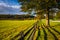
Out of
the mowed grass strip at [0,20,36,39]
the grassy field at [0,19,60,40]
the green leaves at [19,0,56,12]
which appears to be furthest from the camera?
the green leaves at [19,0,56,12]

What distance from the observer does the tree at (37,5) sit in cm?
3898

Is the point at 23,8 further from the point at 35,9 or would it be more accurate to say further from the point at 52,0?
the point at 52,0

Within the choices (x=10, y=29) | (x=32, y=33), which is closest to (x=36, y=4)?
(x=10, y=29)

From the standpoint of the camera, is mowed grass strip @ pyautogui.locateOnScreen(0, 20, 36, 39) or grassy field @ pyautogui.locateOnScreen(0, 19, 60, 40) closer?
grassy field @ pyautogui.locateOnScreen(0, 19, 60, 40)

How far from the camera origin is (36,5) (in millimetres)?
39594

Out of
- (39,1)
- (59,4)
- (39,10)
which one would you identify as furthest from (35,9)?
(59,4)

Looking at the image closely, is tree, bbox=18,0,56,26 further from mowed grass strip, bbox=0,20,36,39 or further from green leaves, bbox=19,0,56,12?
mowed grass strip, bbox=0,20,36,39

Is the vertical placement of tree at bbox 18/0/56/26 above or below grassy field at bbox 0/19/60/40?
above

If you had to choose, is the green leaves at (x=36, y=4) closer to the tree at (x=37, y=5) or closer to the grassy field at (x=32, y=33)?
the tree at (x=37, y=5)

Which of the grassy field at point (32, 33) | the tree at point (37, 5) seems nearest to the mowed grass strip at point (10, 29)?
the grassy field at point (32, 33)

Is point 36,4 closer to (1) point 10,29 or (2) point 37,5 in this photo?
(2) point 37,5

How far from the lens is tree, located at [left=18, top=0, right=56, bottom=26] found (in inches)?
1535

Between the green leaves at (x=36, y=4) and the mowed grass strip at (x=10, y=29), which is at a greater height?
the green leaves at (x=36, y=4)

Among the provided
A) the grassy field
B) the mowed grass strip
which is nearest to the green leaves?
the mowed grass strip
